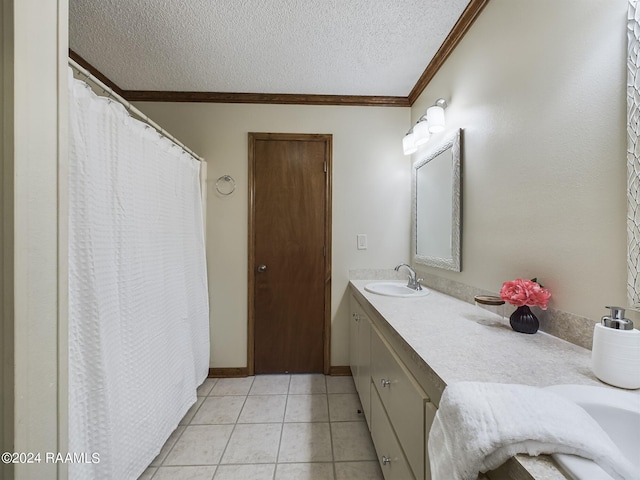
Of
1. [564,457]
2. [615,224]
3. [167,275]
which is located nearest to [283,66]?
[167,275]

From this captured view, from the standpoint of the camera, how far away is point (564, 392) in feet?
1.93

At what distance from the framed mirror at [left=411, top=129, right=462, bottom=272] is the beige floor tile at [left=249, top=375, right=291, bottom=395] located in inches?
56.8

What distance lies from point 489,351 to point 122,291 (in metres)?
1.41

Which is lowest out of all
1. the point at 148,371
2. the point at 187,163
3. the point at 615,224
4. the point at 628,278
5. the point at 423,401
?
the point at 148,371

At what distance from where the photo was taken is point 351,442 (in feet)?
5.14

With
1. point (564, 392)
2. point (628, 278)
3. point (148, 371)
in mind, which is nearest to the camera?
point (564, 392)

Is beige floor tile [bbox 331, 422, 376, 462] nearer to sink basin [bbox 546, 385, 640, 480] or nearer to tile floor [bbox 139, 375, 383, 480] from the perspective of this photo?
tile floor [bbox 139, 375, 383, 480]

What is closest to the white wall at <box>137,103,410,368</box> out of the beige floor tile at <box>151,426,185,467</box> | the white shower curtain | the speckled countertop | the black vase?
the white shower curtain

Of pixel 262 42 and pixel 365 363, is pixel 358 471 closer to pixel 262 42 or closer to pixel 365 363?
pixel 365 363

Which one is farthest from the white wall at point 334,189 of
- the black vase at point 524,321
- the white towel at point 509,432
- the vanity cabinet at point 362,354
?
the white towel at point 509,432

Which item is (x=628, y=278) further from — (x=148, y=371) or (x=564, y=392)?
(x=148, y=371)

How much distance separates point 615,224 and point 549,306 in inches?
14.0

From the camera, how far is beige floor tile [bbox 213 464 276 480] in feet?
4.37

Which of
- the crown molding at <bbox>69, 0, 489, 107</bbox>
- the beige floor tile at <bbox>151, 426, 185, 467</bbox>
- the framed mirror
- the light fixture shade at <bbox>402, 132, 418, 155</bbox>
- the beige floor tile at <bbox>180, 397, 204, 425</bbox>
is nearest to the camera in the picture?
the beige floor tile at <bbox>151, 426, 185, 467</bbox>
